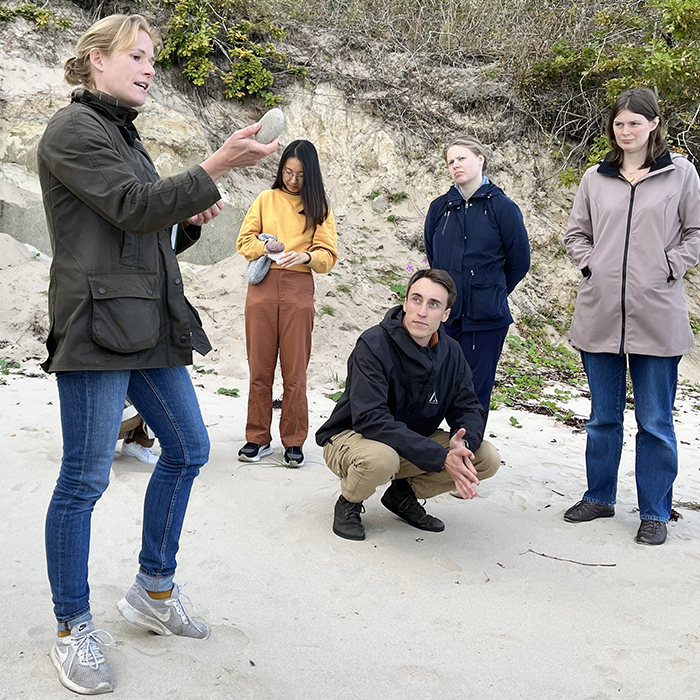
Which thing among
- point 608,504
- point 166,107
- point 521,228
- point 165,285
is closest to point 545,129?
point 166,107

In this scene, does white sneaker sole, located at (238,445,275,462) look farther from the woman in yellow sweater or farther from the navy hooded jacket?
the navy hooded jacket

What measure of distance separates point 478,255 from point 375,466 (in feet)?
5.02

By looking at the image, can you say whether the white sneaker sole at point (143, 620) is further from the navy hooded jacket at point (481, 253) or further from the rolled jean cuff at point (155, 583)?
the navy hooded jacket at point (481, 253)

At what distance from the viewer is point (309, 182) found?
4535mm

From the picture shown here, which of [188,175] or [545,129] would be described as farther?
[545,129]

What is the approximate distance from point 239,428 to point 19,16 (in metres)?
7.46

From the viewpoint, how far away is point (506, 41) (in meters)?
11.3

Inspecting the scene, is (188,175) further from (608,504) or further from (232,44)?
(232,44)

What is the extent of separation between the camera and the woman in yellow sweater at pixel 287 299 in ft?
14.7

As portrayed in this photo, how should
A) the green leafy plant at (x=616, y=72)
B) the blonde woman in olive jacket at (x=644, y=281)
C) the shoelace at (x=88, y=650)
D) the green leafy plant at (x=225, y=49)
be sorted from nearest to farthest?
1. the shoelace at (x=88, y=650)
2. the blonde woman in olive jacket at (x=644, y=281)
3. the green leafy plant at (x=616, y=72)
4. the green leafy plant at (x=225, y=49)

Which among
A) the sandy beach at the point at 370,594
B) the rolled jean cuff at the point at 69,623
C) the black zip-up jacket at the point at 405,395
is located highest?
the black zip-up jacket at the point at 405,395

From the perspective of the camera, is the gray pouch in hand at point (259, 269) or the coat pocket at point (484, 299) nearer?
the coat pocket at point (484, 299)

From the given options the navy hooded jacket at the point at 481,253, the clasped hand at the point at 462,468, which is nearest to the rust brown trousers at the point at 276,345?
the navy hooded jacket at the point at 481,253

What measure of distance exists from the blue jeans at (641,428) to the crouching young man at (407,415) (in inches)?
29.4
